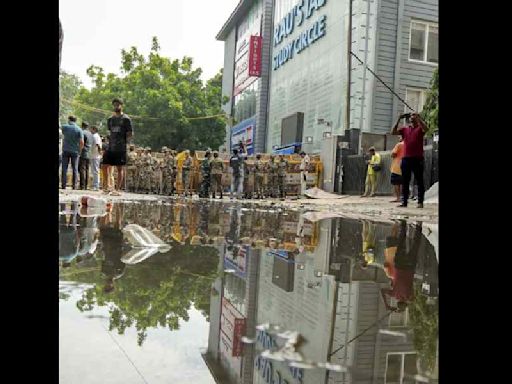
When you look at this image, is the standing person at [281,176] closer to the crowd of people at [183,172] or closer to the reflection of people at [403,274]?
the crowd of people at [183,172]

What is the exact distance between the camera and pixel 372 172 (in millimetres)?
14727

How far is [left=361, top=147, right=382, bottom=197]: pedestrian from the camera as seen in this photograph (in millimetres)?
14430

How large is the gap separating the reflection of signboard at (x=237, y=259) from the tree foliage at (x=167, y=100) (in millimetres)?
26531

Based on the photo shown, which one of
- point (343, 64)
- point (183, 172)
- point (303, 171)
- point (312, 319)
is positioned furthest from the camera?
point (343, 64)

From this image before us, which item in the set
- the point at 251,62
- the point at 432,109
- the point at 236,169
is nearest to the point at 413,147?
the point at 432,109

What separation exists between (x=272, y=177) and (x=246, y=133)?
644 inches

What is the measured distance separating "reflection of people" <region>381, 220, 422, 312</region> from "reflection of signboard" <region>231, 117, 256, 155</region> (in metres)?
24.6

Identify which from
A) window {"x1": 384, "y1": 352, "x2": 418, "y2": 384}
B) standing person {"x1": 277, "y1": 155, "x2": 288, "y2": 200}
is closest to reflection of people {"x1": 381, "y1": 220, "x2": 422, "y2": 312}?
window {"x1": 384, "y1": 352, "x2": 418, "y2": 384}

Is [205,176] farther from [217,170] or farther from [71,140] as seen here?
[71,140]

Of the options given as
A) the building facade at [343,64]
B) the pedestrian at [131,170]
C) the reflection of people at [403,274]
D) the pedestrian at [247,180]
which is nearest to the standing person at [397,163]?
the building facade at [343,64]

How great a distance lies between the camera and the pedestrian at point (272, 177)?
16.5 meters

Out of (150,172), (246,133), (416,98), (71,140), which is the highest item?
(416,98)

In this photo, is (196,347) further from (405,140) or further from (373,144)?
(373,144)

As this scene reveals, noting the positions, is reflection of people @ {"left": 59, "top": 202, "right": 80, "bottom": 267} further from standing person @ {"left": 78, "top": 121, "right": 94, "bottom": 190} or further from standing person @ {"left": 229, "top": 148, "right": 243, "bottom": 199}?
standing person @ {"left": 229, "top": 148, "right": 243, "bottom": 199}
